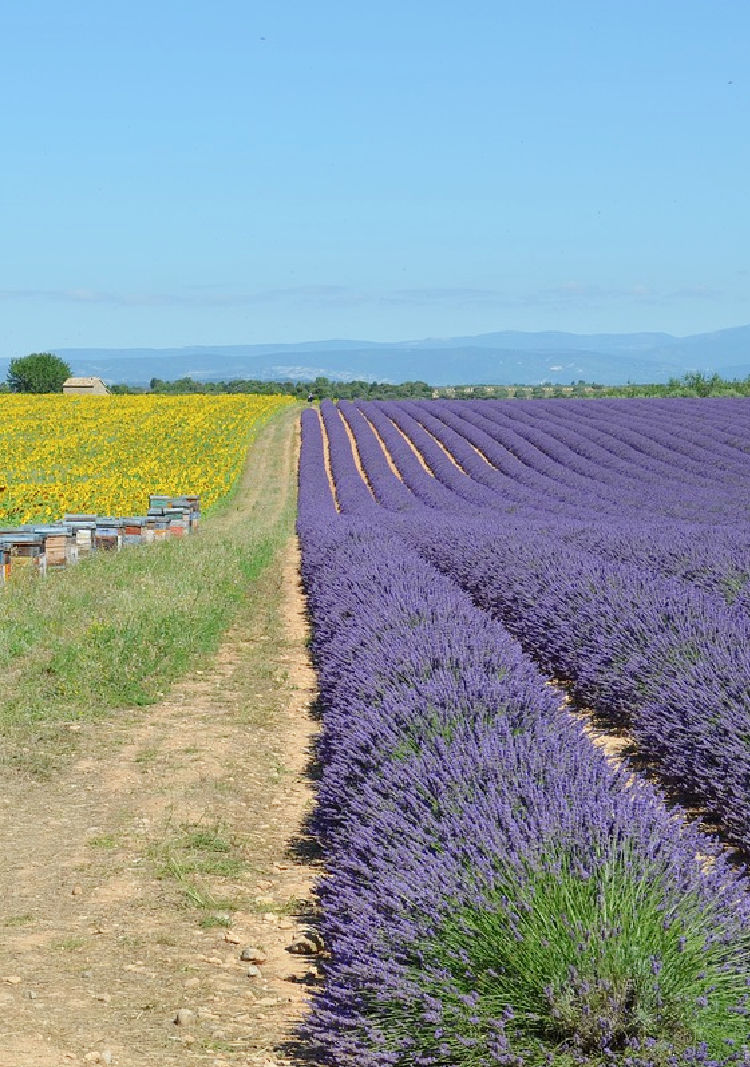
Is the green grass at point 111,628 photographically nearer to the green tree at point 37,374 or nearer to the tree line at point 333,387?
the tree line at point 333,387

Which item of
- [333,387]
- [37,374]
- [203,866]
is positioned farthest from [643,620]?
[37,374]

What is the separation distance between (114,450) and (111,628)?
2457 centimetres

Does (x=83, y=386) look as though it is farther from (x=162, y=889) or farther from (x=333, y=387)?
(x=162, y=889)

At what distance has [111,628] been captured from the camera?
29.2 ft

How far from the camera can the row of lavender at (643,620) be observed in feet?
18.4

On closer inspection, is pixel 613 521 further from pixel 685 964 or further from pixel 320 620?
pixel 685 964

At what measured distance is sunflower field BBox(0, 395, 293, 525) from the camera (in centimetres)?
2381

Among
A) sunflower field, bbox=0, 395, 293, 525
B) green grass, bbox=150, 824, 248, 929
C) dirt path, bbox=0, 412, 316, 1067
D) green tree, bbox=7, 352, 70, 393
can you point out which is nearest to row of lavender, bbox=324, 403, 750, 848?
dirt path, bbox=0, 412, 316, 1067

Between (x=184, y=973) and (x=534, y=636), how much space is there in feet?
17.1

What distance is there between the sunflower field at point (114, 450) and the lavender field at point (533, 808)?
37.7 ft

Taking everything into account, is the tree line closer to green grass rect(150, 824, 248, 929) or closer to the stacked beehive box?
the stacked beehive box

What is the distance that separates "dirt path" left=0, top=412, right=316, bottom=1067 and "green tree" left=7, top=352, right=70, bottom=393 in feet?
226

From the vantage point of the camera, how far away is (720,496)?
20906 millimetres

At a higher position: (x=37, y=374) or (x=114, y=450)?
(x=37, y=374)
